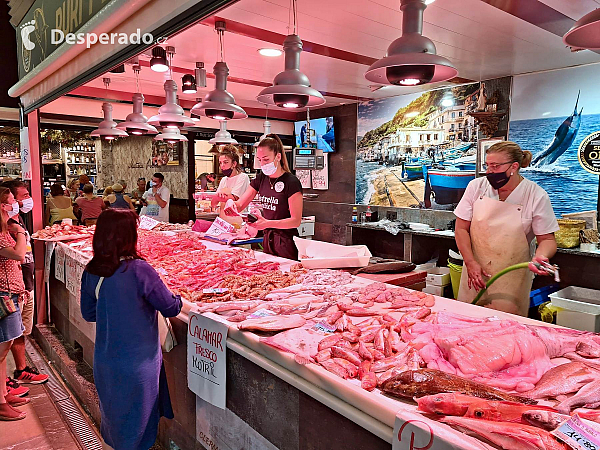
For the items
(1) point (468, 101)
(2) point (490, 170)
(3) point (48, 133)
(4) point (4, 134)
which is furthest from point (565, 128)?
(3) point (48, 133)

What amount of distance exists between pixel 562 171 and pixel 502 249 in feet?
9.08

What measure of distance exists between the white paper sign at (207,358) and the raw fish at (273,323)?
12cm

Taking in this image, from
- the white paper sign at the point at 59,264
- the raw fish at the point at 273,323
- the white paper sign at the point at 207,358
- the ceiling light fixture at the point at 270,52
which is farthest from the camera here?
the ceiling light fixture at the point at 270,52

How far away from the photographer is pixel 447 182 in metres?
6.61

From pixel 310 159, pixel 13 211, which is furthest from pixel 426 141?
pixel 13 211

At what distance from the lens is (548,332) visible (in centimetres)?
170

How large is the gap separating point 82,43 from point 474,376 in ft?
9.41

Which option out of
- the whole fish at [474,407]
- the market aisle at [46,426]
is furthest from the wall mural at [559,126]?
the market aisle at [46,426]

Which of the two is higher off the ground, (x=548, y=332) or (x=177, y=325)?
(x=548, y=332)

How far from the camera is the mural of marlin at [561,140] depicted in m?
5.17

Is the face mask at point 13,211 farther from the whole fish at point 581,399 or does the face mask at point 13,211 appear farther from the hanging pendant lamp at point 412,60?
the whole fish at point 581,399

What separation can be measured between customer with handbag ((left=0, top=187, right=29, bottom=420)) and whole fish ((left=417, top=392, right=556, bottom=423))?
10.6 ft

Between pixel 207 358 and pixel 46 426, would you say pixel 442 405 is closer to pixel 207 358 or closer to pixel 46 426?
pixel 207 358

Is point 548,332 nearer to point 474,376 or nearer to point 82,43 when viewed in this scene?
point 474,376
